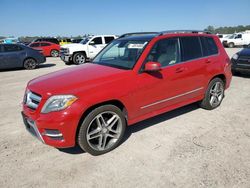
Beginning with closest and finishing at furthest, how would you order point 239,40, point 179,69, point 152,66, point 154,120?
point 152,66, point 179,69, point 154,120, point 239,40

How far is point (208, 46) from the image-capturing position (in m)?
4.68

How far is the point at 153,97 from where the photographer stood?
143 inches

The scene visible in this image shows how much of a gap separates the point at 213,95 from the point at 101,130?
301 centimetres

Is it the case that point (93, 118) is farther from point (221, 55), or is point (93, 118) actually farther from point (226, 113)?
point (221, 55)

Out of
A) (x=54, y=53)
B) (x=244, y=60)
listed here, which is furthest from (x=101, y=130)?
(x=54, y=53)

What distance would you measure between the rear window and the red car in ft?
59.4

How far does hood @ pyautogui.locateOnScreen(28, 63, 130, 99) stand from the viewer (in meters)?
2.93

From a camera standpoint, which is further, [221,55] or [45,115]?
[221,55]

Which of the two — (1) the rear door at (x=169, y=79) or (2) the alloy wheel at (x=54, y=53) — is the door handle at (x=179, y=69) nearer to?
(1) the rear door at (x=169, y=79)

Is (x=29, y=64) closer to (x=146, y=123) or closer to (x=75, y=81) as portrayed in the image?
(x=146, y=123)

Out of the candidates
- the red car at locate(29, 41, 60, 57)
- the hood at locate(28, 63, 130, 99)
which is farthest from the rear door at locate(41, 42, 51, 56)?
the hood at locate(28, 63, 130, 99)

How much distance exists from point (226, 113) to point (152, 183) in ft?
9.69

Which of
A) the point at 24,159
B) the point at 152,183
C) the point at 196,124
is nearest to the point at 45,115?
the point at 24,159

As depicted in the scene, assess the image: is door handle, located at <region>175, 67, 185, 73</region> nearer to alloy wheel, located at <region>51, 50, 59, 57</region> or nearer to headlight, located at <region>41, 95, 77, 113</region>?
headlight, located at <region>41, 95, 77, 113</region>
